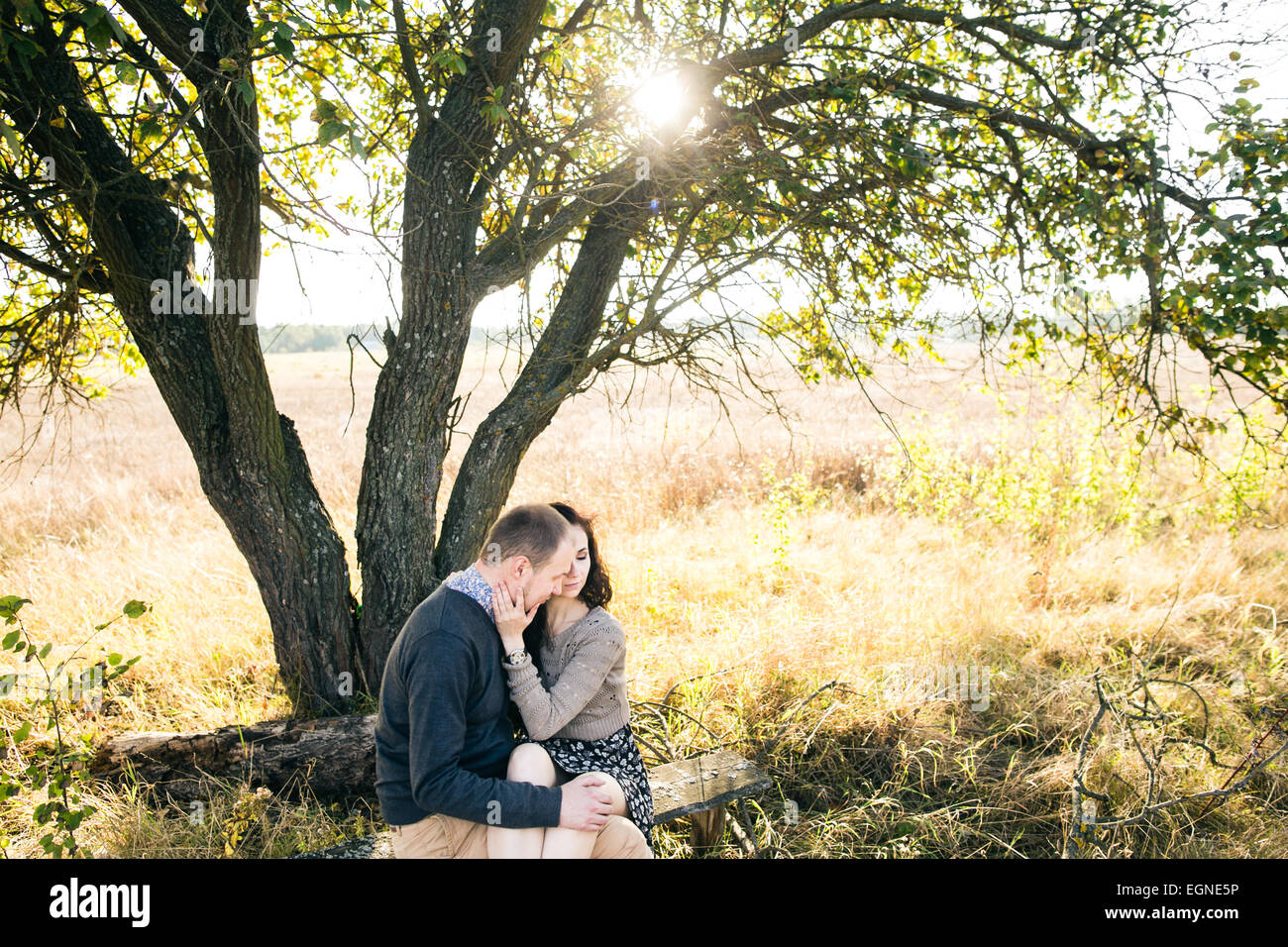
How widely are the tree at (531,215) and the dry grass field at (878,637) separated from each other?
27.5 inches

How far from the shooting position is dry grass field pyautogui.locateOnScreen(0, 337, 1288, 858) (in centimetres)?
373

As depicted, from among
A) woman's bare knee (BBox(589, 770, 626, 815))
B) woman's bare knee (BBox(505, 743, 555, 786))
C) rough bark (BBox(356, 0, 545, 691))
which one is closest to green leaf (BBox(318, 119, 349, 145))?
rough bark (BBox(356, 0, 545, 691))

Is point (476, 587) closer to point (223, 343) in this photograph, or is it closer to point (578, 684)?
point (578, 684)

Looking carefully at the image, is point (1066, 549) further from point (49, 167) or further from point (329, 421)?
point (329, 421)

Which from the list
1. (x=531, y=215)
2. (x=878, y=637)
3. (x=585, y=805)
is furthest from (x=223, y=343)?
(x=878, y=637)

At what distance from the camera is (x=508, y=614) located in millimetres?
2461

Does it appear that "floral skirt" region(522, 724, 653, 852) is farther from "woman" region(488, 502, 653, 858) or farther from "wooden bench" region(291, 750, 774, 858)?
"wooden bench" region(291, 750, 774, 858)

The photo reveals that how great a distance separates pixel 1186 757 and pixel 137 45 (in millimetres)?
5892

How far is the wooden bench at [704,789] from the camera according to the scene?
10.4 feet

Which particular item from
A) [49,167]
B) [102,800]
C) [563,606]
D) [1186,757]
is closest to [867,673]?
[1186,757]

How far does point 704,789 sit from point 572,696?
973 mm

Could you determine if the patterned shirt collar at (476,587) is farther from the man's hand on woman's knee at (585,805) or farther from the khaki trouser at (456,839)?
the khaki trouser at (456,839)

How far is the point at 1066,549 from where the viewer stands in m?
7.02
